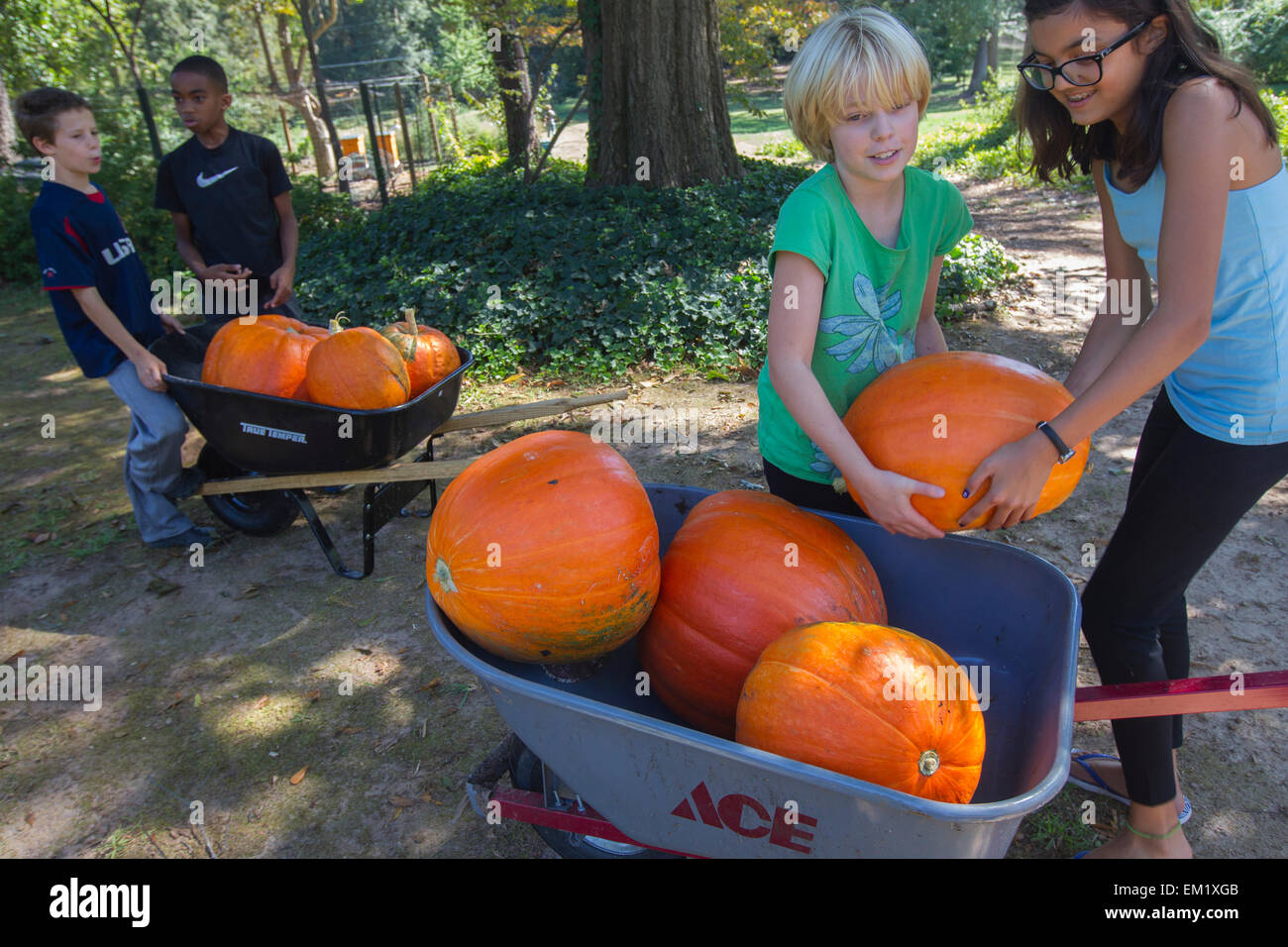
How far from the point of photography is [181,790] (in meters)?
2.75

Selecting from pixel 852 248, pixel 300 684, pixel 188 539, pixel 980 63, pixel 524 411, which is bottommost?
pixel 300 684

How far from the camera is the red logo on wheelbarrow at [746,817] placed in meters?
1.50

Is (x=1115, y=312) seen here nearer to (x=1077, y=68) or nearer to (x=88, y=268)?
(x=1077, y=68)

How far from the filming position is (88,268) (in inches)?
145

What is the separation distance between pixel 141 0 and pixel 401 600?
65.1ft

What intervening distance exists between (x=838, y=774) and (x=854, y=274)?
1233mm

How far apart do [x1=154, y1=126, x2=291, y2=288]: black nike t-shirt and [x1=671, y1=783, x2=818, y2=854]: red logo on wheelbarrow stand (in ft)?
13.8

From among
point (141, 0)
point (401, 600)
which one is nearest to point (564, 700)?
point (401, 600)

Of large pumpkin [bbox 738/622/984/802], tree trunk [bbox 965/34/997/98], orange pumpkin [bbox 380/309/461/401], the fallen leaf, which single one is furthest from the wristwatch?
tree trunk [bbox 965/34/997/98]

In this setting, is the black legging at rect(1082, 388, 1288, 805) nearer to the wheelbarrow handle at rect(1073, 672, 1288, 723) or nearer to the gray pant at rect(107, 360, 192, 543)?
the wheelbarrow handle at rect(1073, 672, 1288, 723)

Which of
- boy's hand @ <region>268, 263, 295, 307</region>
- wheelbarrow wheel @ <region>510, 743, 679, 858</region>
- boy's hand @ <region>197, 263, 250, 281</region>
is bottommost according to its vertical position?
wheelbarrow wheel @ <region>510, 743, 679, 858</region>

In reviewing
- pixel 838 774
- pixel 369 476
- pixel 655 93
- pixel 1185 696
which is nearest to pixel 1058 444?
pixel 1185 696

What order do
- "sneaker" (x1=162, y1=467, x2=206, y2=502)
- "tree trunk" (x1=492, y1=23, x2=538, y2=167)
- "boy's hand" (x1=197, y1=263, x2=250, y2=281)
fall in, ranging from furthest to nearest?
"tree trunk" (x1=492, y1=23, x2=538, y2=167) < "boy's hand" (x1=197, y1=263, x2=250, y2=281) < "sneaker" (x1=162, y1=467, x2=206, y2=502)

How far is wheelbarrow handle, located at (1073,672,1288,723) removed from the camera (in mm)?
1578
